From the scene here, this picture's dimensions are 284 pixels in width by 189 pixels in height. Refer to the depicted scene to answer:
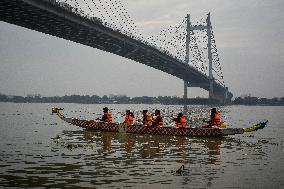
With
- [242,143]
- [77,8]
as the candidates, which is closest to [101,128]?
[242,143]

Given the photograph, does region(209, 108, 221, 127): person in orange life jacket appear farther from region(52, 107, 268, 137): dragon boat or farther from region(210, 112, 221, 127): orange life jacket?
region(52, 107, 268, 137): dragon boat

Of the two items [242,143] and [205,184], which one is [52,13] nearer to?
[242,143]

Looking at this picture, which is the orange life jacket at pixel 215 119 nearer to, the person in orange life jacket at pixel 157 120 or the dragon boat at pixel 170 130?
the dragon boat at pixel 170 130

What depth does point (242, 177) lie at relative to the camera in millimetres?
9992

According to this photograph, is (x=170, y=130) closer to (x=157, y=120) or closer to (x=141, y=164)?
(x=157, y=120)

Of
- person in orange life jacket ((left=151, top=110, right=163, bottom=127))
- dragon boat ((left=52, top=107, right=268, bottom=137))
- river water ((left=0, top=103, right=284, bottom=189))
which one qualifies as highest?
person in orange life jacket ((left=151, top=110, right=163, bottom=127))

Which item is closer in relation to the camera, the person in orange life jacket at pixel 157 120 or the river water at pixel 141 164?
the river water at pixel 141 164

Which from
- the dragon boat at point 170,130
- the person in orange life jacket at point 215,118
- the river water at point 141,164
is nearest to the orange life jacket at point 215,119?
the person in orange life jacket at point 215,118

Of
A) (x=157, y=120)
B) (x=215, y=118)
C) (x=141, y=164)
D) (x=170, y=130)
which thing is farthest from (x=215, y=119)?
(x=141, y=164)

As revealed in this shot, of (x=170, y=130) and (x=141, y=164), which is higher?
(x=170, y=130)

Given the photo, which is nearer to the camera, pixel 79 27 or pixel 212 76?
pixel 79 27

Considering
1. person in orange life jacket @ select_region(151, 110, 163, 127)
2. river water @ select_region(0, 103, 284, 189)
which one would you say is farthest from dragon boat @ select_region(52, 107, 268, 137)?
river water @ select_region(0, 103, 284, 189)

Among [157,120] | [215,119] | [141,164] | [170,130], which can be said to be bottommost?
[141,164]

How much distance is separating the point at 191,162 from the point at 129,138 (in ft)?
24.7
